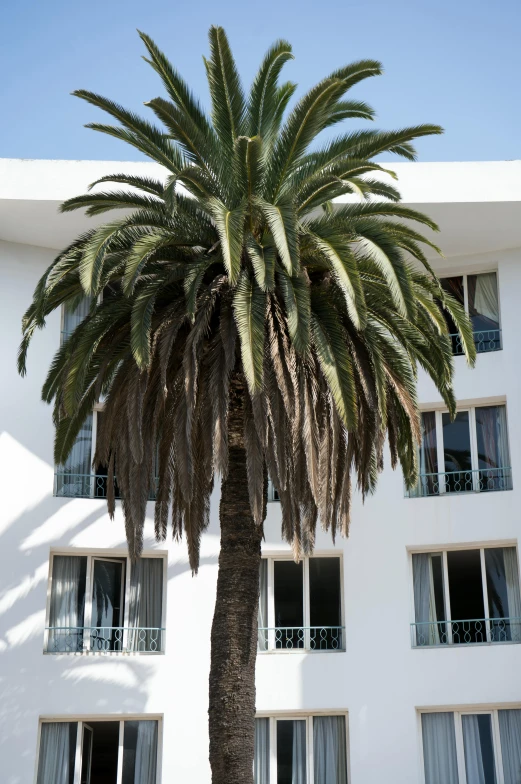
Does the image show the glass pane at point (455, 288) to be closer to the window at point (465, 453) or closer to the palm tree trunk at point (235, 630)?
the window at point (465, 453)

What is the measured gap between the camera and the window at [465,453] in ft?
83.3

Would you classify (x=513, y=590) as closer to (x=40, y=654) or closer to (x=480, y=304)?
(x=480, y=304)

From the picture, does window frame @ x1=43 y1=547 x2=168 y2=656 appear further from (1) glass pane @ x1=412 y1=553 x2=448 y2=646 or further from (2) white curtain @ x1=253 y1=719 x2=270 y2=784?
(1) glass pane @ x1=412 y1=553 x2=448 y2=646

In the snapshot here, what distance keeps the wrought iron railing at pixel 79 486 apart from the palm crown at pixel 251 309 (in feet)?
19.8

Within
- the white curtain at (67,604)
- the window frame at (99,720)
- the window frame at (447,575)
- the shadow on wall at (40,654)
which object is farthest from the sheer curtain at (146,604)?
the window frame at (447,575)

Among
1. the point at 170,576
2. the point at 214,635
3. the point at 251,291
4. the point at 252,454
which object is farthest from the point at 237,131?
the point at 170,576

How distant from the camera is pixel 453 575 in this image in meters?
25.0

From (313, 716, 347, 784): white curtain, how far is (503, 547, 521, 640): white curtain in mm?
4133

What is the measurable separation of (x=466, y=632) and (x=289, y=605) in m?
3.87

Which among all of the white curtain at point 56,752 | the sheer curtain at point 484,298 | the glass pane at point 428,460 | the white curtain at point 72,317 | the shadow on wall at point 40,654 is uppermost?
the sheer curtain at point 484,298

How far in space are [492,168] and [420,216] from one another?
7.06 metres

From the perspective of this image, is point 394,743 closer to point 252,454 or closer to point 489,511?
point 489,511

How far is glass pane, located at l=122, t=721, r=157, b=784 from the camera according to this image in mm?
23125

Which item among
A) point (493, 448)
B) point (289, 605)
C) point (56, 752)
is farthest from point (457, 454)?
point (56, 752)
